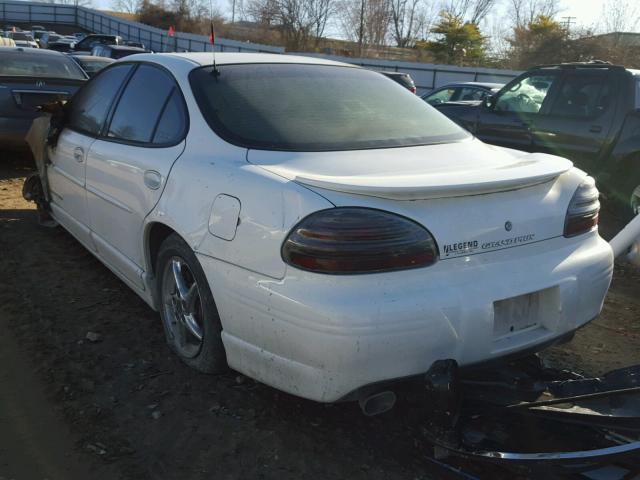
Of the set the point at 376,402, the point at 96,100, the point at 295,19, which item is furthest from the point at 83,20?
the point at 376,402

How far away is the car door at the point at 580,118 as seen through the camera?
660 cm

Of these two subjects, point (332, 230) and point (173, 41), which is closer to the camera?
point (332, 230)

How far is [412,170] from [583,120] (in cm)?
502

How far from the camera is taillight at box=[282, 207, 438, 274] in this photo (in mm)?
2207

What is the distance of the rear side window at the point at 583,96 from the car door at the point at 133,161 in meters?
5.10

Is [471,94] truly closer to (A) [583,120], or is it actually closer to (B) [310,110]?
(A) [583,120]

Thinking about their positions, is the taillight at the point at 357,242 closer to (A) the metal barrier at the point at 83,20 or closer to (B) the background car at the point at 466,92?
(B) the background car at the point at 466,92

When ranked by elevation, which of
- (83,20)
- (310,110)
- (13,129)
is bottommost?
(13,129)

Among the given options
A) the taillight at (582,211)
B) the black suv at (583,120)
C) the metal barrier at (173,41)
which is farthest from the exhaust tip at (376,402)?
the metal barrier at (173,41)

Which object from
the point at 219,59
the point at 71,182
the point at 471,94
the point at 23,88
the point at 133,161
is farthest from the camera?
the point at 471,94

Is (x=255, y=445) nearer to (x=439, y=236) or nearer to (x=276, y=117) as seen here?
(x=439, y=236)

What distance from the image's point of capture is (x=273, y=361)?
2402 mm

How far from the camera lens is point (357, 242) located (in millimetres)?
2211

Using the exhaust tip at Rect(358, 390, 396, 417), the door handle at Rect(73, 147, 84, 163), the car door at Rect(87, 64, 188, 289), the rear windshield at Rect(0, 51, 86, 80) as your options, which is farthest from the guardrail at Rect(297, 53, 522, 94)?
the exhaust tip at Rect(358, 390, 396, 417)
